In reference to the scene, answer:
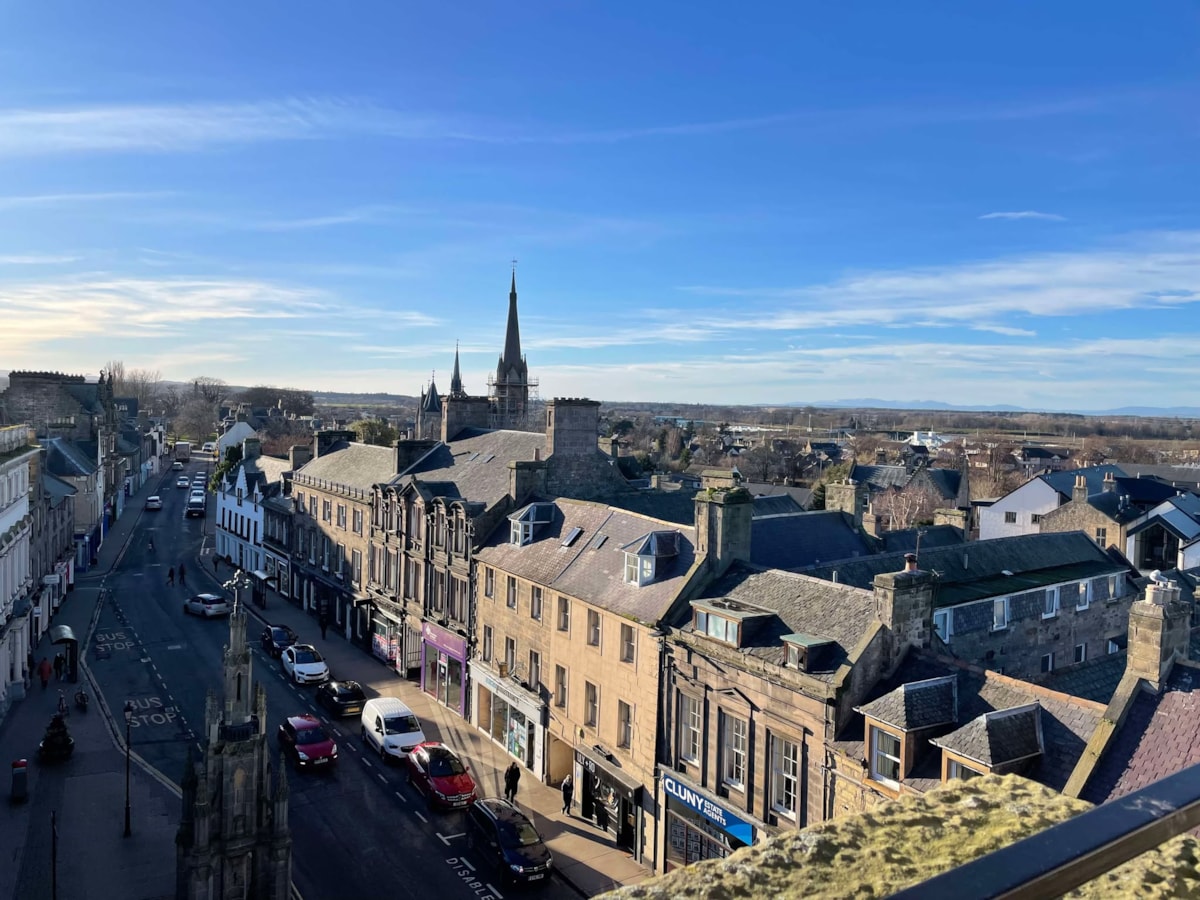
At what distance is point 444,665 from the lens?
3544cm

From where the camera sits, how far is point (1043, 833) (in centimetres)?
247

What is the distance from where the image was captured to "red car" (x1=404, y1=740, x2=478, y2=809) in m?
25.6

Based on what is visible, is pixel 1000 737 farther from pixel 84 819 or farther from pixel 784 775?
pixel 84 819

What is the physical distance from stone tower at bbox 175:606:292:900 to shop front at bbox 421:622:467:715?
15.2 metres

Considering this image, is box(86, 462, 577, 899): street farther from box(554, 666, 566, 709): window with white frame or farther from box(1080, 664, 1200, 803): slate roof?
box(1080, 664, 1200, 803): slate roof

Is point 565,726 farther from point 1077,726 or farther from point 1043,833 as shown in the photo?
point 1043,833

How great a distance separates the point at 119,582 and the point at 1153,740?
55191mm

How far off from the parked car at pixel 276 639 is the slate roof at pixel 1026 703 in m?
29.9

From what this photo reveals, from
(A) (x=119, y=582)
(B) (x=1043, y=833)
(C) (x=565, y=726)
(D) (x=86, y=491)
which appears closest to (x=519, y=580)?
(C) (x=565, y=726)

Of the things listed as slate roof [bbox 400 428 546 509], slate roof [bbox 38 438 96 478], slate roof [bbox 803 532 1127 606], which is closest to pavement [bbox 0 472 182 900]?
slate roof [bbox 400 428 546 509]

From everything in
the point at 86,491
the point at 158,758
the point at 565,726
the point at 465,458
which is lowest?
the point at 158,758

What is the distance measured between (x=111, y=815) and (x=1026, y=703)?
934 inches

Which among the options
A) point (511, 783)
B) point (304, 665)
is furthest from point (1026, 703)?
point (304, 665)

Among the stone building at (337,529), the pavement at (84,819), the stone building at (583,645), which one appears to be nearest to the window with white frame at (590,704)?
the stone building at (583,645)
